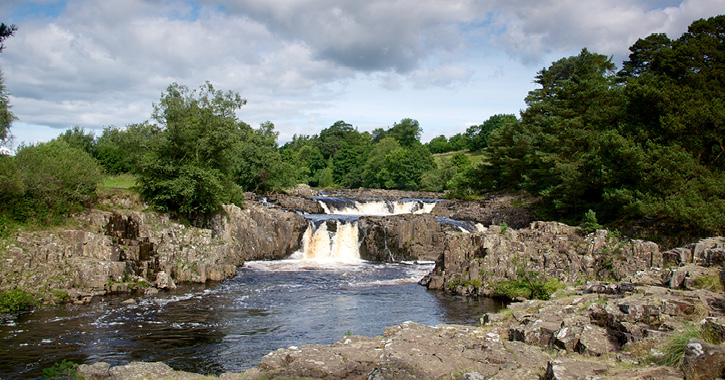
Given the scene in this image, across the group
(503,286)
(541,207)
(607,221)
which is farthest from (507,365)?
(541,207)

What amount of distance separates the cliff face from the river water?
1.11 m

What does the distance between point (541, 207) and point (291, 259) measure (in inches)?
897

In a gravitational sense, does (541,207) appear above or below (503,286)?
above

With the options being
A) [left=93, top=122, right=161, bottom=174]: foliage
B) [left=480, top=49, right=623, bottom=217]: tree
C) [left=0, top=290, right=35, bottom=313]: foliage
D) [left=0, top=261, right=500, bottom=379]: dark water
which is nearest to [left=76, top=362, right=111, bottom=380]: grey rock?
[left=0, top=261, right=500, bottom=379]: dark water

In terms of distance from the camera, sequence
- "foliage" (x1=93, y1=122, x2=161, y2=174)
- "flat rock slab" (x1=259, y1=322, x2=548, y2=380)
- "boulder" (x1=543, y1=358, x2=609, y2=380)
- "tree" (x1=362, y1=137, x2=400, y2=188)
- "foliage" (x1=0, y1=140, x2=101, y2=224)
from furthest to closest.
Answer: "tree" (x1=362, y1=137, x2=400, y2=188), "foliage" (x1=93, y1=122, x2=161, y2=174), "foliage" (x1=0, y1=140, x2=101, y2=224), "flat rock slab" (x1=259, y1=322, x2=548, y2=380), "boulder" (x1=543, y1=358, x2=609, y2=380)

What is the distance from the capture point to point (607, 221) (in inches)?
1323

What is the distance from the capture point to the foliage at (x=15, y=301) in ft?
58.5

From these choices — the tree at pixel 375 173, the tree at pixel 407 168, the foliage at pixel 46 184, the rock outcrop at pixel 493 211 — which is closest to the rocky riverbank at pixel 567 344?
the foliage at pixel 46 184

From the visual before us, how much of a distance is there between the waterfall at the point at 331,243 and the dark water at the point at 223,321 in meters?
7.74

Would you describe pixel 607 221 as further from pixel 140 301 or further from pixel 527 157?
pixel 140 301

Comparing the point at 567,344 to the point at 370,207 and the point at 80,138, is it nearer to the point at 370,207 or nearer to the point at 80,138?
the point at 370,207

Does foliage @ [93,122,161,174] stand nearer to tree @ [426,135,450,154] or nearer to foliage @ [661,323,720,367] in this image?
foliage @ [661,323,720,367]

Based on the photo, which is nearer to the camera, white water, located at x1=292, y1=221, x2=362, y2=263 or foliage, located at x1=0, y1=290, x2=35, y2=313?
foliage, located at x1=0, y1=290, x2=35, y2=313

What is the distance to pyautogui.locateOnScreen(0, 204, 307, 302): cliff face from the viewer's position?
64.7ft
